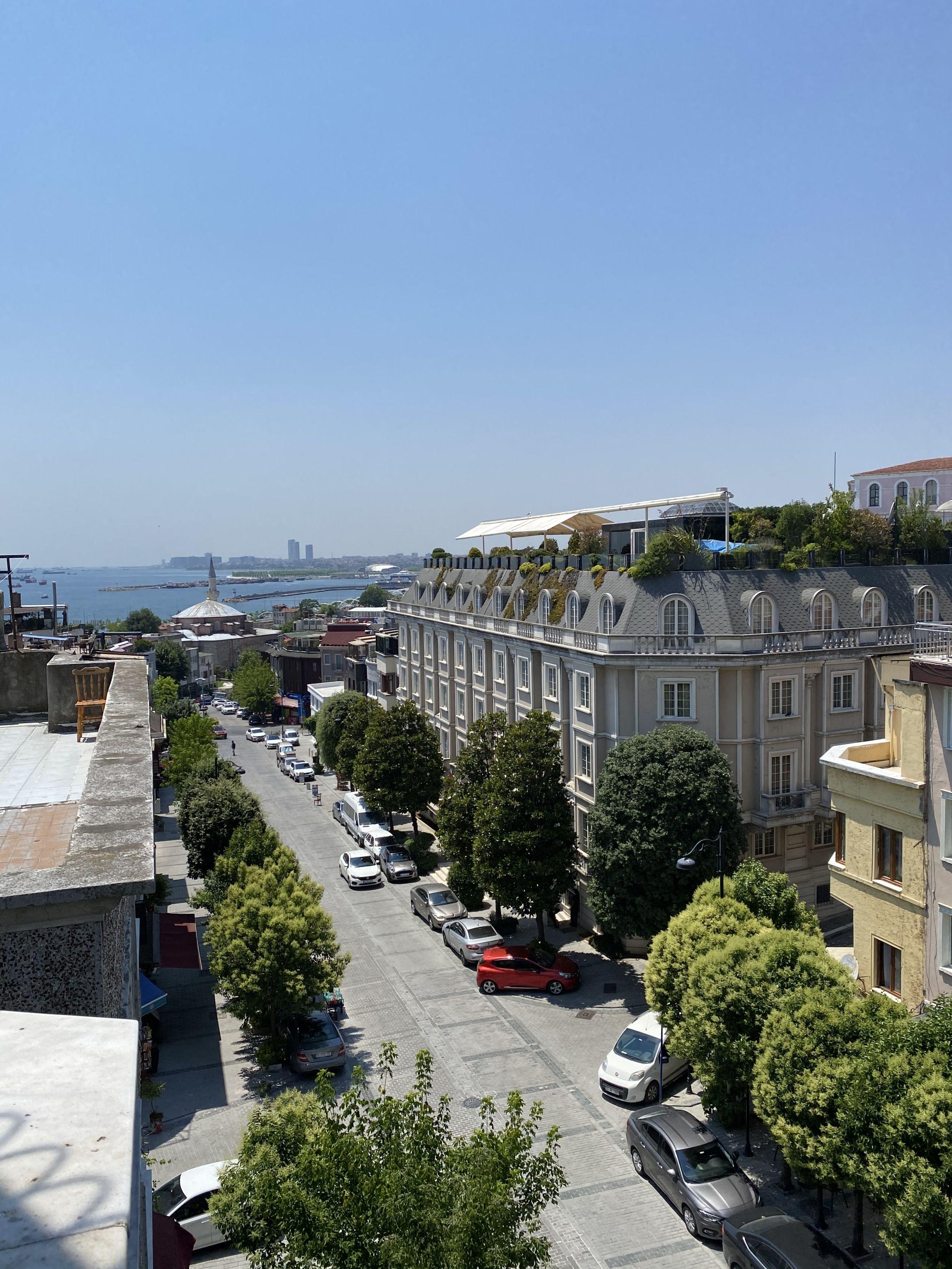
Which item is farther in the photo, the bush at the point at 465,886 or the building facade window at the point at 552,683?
the building facade window at the point at 552,683

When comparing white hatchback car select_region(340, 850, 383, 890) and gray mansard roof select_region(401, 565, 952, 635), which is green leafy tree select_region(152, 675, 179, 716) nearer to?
white hatchback car select_region(340, 850, 383, 890)

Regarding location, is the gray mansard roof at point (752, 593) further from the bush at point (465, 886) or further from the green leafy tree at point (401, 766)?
the bush at point (465, 886)

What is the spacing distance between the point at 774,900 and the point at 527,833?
11.3 metres

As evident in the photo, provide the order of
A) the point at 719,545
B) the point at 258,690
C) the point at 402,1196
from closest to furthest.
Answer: the point at 402,1196 → the point at 719,545 → the point at 258,690

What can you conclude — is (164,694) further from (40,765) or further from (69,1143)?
(69,1143)

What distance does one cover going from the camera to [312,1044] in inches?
1132

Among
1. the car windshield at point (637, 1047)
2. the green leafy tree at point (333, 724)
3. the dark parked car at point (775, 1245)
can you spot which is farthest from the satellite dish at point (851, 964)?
the green leafy tree at point (333, 724)

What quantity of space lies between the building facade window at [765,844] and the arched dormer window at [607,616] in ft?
33.4

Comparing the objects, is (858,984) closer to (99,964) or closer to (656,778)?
(656,778)

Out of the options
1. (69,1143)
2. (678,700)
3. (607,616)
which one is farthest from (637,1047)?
(69,1143)

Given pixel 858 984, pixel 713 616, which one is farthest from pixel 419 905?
pixel 858 984

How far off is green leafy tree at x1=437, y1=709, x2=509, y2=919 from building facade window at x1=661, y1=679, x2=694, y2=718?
7053 mm

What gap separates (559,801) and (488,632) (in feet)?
49.6

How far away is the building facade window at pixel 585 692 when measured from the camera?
3909 cm
